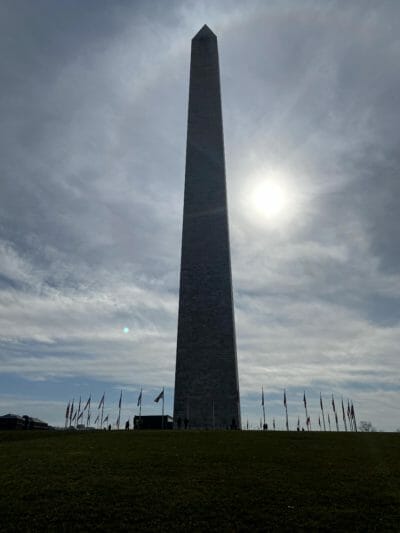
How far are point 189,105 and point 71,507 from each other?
45.9 metres

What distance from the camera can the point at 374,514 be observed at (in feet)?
40.5

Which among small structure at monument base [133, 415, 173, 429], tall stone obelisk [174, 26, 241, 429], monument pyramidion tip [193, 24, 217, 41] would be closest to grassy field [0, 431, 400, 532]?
small structure at monument base [133, 415, 173, 429]

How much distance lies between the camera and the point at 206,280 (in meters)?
43.5

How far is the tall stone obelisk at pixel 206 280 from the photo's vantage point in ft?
129

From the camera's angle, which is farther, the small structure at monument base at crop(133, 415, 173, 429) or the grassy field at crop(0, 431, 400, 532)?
the small structure at monument base at crop(133, 415, 173, 429)

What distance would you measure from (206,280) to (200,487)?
29742 mm

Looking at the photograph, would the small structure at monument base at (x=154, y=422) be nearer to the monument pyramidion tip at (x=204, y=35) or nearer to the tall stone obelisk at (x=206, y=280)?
the tall stone obelisk at (x=206, y=280)

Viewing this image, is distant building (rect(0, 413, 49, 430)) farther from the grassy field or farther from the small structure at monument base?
the grassy field

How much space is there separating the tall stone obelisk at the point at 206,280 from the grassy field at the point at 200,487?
56.1 feet

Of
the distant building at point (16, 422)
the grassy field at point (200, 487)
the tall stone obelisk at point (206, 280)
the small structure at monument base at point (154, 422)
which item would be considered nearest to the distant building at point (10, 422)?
the distant building at point (16, 422)

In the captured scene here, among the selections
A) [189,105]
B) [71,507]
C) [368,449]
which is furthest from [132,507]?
[189,105]

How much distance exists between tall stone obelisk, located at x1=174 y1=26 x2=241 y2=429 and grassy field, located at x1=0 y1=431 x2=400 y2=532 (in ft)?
56.1

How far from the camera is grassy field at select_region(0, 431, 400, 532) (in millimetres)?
11797

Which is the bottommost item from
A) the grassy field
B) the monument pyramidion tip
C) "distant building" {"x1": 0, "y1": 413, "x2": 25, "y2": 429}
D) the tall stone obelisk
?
the grassy field
